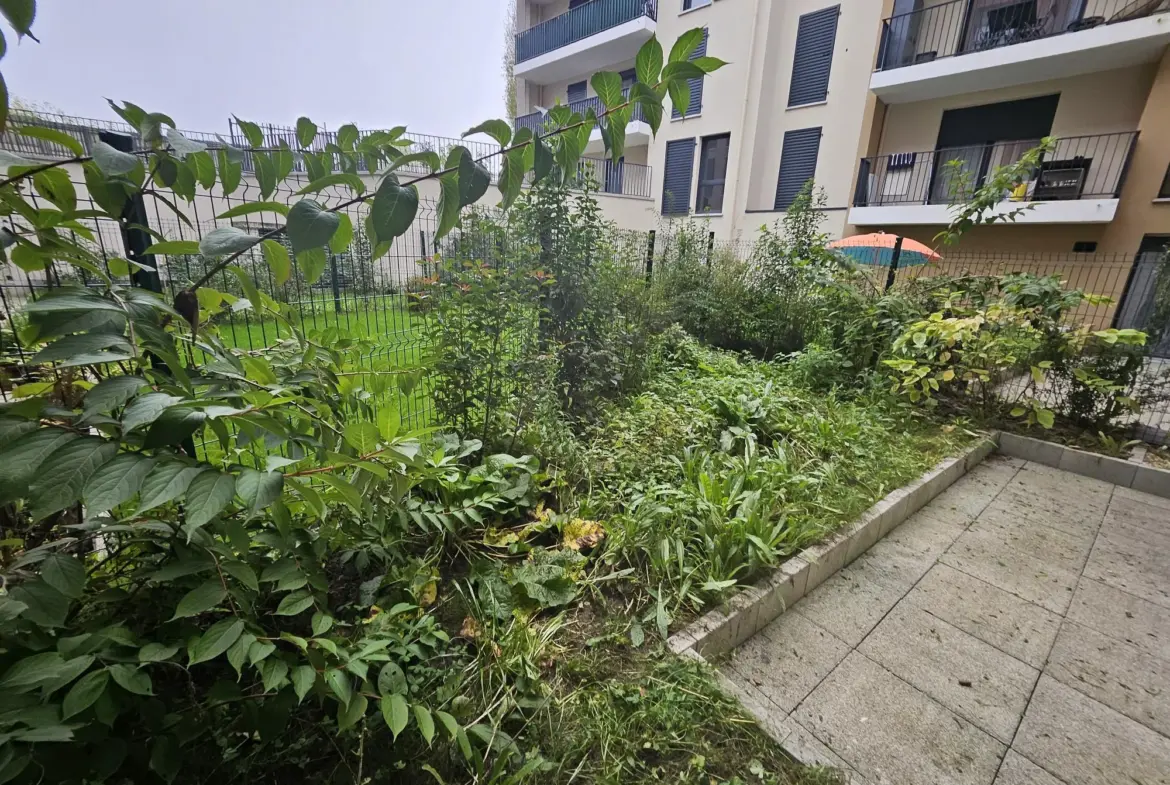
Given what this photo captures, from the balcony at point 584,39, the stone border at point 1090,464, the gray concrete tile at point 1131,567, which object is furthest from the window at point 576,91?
the gray concrete tile at point 1131,567

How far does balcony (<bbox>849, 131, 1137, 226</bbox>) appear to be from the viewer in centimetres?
723

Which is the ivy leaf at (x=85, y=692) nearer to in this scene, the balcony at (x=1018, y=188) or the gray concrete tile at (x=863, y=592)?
the gray concrete tile at (x=863, y=592)

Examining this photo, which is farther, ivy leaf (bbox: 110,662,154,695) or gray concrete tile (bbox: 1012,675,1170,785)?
gray concrete tile (bbox: 1012,675,1170,785)

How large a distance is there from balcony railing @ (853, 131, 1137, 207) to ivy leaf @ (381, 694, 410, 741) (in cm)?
813

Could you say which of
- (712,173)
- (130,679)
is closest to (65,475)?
(130,679)

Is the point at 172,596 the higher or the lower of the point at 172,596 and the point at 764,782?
the higher

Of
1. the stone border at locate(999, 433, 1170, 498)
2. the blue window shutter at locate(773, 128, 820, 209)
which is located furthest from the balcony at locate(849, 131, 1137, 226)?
the stone border at locate(999, 433, 1170, 498)

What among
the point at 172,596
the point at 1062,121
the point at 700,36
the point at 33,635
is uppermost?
the point at 1062,121

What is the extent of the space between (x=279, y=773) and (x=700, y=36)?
70.8 inches

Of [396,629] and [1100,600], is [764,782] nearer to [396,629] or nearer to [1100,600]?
[396,629]

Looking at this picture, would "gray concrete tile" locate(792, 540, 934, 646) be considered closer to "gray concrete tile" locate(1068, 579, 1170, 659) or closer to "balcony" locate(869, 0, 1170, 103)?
"gray concrete tile" locate(1068, 579, 1170, 659)

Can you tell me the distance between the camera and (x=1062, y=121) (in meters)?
7.89

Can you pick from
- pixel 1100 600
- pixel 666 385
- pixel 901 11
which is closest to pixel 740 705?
pixel 1100 600

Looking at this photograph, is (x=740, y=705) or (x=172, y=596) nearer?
(x=172, y=596)
